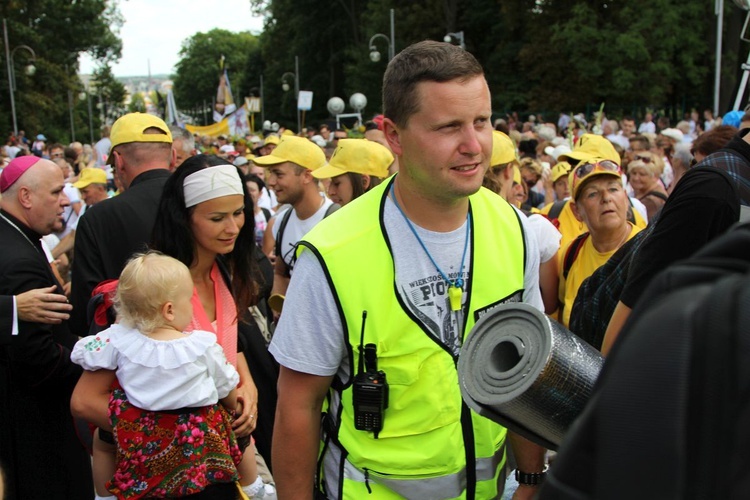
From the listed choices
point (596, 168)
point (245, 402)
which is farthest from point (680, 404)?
point (596, 168)

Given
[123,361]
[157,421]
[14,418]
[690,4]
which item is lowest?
[14,418]

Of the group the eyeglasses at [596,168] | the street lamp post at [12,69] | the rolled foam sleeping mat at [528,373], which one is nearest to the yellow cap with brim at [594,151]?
the eyeglasses at [596,168]

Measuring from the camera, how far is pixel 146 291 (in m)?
3.18

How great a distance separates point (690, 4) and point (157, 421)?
3450cm

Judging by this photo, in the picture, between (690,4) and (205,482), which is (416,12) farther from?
(205,482)

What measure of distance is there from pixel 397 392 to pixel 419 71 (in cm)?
89

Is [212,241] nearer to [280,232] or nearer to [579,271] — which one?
[579,271]

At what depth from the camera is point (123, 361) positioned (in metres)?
3.19

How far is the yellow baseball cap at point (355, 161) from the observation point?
18.5ft

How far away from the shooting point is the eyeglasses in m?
4.73

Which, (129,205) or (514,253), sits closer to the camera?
(514,253)

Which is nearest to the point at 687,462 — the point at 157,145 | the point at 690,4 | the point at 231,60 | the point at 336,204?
the point at 157,145

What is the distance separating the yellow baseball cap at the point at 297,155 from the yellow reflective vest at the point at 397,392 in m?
3.70

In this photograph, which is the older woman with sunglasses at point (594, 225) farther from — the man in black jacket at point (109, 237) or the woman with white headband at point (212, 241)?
the man in black jacket at point (109, 237)
